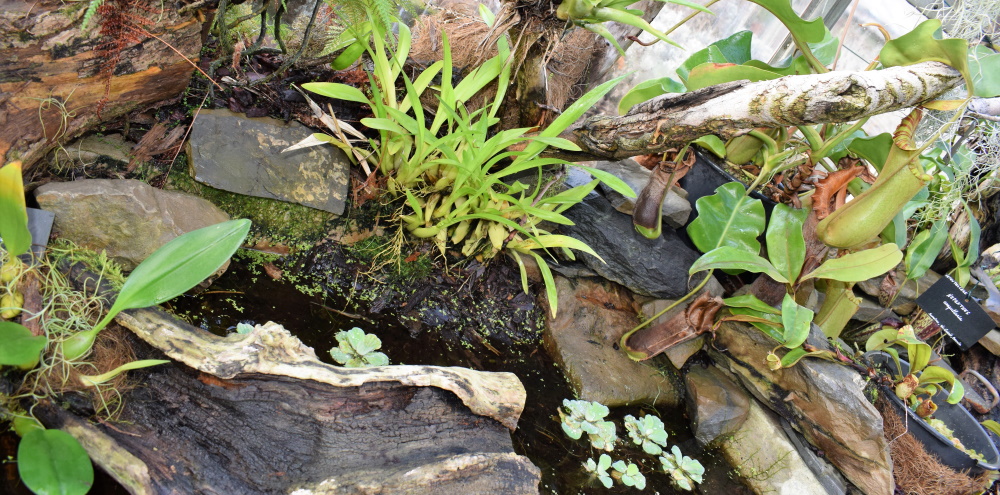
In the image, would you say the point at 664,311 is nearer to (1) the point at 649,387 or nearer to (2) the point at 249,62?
(1) the point at 649,387

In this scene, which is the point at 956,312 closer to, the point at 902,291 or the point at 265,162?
the point at 902,291

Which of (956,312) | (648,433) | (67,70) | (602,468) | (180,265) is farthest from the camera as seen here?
(956,312)

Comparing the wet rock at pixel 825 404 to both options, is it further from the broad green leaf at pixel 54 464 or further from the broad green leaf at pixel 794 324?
the broad green leaf at pixel 54 464

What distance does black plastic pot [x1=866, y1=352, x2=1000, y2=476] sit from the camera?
2.01 meters

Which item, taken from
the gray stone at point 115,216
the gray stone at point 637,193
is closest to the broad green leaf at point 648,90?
the gray stone at point 637,193

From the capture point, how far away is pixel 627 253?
7.47 ft

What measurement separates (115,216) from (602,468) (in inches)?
63.4

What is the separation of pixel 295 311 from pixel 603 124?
1.22 m

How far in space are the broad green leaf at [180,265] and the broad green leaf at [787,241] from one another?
1.80m

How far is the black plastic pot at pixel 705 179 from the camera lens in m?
2.45

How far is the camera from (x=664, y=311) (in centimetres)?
213

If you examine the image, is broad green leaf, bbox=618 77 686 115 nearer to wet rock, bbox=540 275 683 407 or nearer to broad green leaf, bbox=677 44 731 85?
broad green leaf, bbox=677 44 731 85

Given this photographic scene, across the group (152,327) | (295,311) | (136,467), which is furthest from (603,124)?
(136,467)

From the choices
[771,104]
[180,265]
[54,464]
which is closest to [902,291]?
[771,104]
